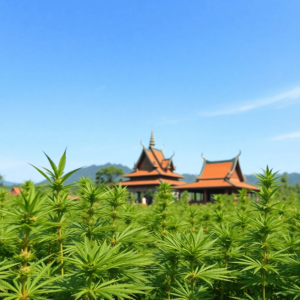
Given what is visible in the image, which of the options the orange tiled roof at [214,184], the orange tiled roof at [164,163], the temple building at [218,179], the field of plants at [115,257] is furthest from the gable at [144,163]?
the field of plants at [115,257]

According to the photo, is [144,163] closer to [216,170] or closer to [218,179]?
[216,170]

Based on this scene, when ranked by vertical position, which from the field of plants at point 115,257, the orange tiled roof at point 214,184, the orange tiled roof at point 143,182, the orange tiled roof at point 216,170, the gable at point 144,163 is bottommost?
the field of plants at point 115,257

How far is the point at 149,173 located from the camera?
3791 cm

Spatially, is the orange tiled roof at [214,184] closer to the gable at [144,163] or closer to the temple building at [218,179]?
the temple building at [218,179]

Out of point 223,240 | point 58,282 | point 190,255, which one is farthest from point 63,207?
point 223,240

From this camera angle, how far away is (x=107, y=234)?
118 inches

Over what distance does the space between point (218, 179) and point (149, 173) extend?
9645 mm

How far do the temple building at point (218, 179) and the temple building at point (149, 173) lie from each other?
13.0ft

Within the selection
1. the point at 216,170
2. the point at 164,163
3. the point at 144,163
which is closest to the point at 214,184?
the point at 216,170

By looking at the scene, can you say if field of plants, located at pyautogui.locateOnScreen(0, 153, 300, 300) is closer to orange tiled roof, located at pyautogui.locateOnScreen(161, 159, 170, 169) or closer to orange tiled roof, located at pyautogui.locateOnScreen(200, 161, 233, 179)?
orange tiled roof, located at pyautogui.locateOnScreen(200, 161, 233, 179)

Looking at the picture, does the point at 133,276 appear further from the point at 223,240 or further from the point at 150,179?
the point at 150,179

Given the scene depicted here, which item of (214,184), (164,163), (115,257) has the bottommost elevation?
(115,257)

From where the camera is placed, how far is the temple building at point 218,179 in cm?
3200

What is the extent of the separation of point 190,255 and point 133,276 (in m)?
0.50
